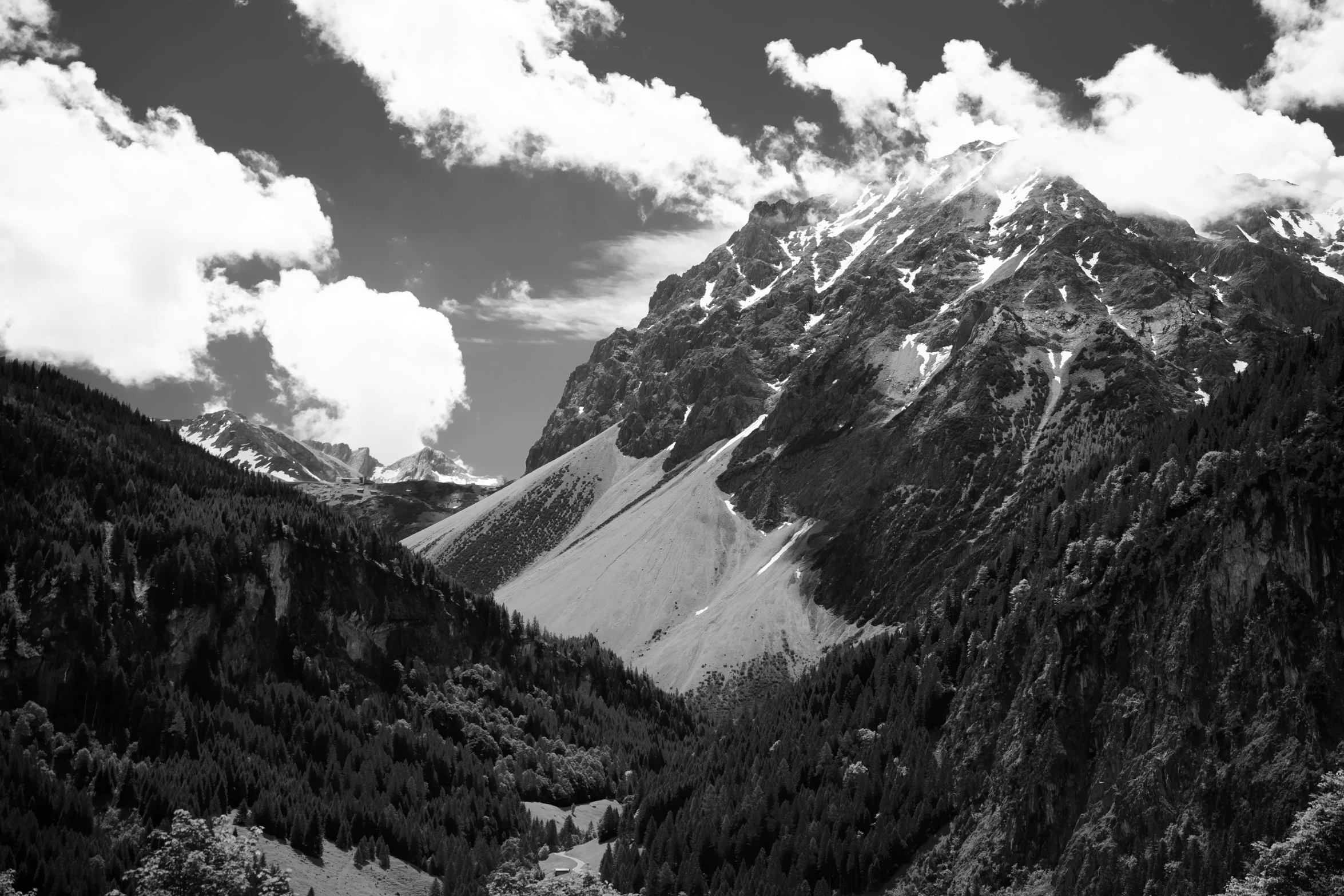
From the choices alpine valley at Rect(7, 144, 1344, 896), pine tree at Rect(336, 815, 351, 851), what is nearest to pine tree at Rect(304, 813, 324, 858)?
alpine valley at Rect(7, 144, 1344, 896)

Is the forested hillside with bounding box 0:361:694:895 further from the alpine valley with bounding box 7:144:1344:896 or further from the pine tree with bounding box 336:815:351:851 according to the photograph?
the alpine valley with bounding box 7:144:1344:896

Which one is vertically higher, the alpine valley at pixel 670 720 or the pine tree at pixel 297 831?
the alpine valley at pixel 670 720

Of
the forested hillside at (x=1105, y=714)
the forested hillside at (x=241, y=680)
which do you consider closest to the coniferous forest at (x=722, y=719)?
the forested hillside at (x=1105, y=714)

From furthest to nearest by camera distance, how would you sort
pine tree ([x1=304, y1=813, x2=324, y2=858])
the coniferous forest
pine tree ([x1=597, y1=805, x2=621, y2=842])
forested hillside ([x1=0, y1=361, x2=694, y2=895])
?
pine tree ([x1=597, y1=805, x2=621, y2=842]), forested hillside ([x1=0, y1=361, x2=694, y2=895]), pine tree ([x1=304, y1=813, x2=324, y2=858]), the coniferous forest

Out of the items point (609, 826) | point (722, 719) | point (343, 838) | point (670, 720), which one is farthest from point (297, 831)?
point (722, 719)

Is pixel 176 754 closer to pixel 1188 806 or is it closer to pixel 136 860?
pixel 136 860

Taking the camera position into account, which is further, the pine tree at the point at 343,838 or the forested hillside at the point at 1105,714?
the pine tree at the point at 343,838

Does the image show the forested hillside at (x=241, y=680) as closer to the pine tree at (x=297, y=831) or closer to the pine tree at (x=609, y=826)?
the pine tree at (x=297, y=831)
